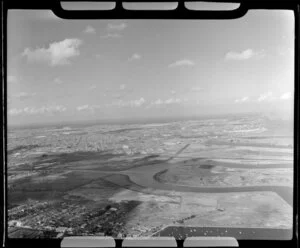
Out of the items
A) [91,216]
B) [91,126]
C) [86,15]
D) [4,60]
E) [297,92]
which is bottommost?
[91,216]

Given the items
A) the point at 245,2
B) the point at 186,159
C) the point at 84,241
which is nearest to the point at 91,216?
the point at 186,159

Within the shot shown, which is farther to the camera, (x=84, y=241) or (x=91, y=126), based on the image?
(x=91, y=126)

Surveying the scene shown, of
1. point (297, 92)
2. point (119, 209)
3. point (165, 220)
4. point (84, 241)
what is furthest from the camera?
point (119, 209)

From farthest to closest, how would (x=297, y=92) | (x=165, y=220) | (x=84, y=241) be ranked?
(x=165, y=220), (x=84, y=241), (x=297, y=92)

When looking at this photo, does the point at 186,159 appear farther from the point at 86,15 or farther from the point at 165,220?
the point at 86,15

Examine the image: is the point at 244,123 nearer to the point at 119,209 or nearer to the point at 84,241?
the point at 119,209

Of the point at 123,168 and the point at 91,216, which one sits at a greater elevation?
the point at 123,168

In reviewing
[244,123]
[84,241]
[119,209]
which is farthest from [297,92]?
[119,209]
